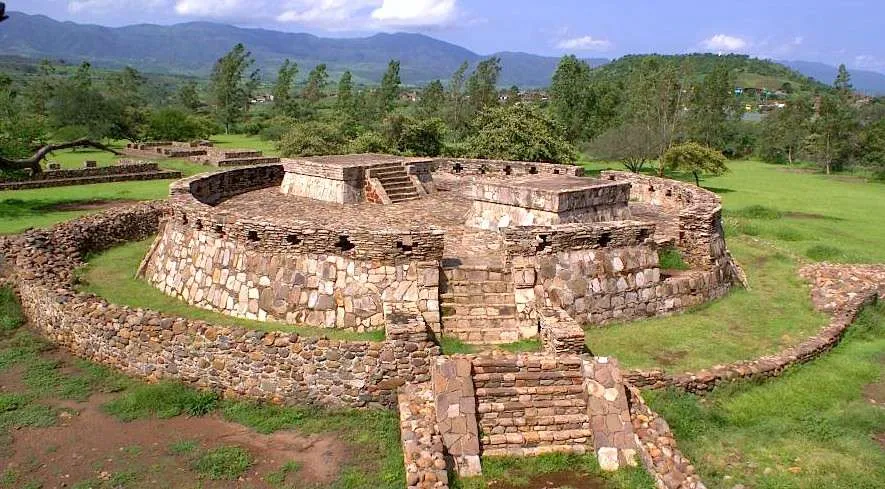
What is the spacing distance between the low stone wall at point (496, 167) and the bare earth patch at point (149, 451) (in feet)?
49.2

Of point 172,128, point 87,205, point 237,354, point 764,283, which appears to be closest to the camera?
point 237,354

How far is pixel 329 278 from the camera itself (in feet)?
38.1

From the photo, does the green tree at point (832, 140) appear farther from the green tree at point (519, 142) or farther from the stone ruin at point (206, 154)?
the stone ruin at point (206, 154)

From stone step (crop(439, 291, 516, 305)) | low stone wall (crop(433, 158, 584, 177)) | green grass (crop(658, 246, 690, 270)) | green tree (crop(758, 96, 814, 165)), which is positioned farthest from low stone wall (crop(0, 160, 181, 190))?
green tree (crop(758, 96, 814, 165))

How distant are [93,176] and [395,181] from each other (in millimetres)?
19054

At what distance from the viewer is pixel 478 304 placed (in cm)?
1177

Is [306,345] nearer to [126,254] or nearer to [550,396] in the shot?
[550,396]

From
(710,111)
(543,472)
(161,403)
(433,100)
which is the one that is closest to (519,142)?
(161,403)

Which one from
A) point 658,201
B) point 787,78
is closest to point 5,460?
point 658,201

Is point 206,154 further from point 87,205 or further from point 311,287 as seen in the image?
point 311,287

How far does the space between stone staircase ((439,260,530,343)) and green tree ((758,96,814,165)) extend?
58247mm

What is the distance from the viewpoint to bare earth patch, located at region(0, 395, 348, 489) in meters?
7.88

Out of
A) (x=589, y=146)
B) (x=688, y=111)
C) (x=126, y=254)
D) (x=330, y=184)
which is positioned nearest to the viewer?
(x=126, y=254)

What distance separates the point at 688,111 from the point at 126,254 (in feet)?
194
